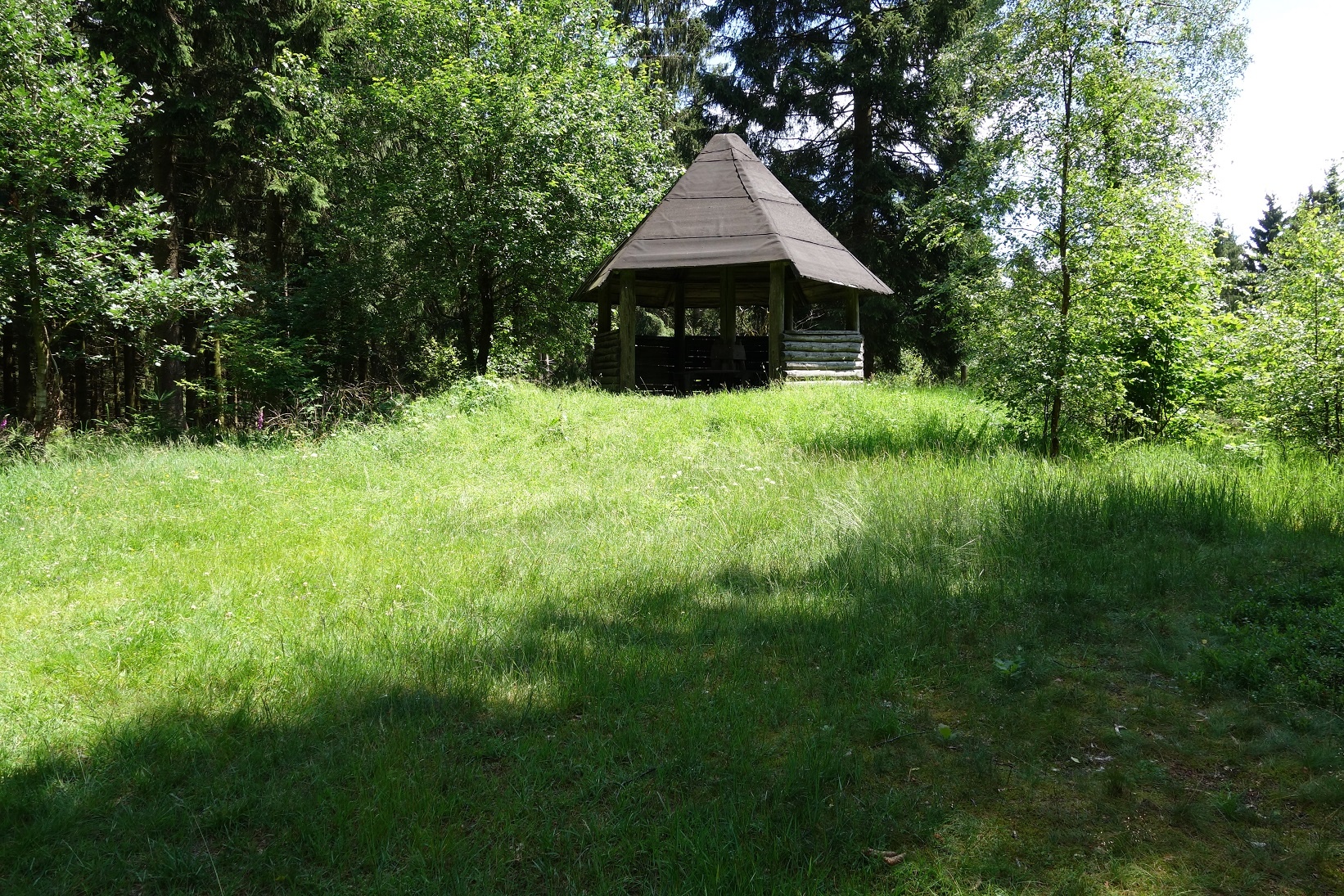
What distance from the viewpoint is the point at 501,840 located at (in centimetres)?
273

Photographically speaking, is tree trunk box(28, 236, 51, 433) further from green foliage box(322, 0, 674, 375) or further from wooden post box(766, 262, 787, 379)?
wooden post box(766, 262, 787, 379)

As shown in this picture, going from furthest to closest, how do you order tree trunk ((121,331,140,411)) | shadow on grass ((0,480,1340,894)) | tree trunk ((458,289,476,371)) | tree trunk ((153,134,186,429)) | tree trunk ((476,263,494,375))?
tree trunk ((121,331,140,411))
tree trunk ((458,289,476,371))
tree trunk ((476,263,494,375))
tree trunk ((153,134,186,429))
shadow on grass ((0,480,1340,894))

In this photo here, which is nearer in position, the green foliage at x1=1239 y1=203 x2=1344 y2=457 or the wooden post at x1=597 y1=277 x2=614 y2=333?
the green foliage at x1=1239 y1=203 x2=1344 y2=457

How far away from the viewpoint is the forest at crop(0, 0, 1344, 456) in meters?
8.12

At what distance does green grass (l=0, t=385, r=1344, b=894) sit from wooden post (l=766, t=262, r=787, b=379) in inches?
285

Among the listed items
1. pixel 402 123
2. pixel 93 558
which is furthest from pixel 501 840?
pixel 402 123

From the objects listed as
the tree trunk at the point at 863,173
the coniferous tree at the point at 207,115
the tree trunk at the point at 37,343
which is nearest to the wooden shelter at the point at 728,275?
the tree trunk at the point at 863,173

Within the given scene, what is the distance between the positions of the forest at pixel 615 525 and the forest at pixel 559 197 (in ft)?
0.30

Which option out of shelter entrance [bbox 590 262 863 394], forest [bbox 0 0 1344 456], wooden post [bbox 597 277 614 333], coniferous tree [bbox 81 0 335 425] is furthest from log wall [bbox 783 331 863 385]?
coniferous tree [bbox 81 0 335 425]

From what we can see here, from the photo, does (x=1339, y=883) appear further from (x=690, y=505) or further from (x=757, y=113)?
(x=757, y=113)

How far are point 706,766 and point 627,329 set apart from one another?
39.5 ft

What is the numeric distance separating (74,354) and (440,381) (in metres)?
11.0

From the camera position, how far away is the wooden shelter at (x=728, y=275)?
46.0 feet

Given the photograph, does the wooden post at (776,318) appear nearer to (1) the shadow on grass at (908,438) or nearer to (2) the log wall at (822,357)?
(2) the log wall at (822,357)
